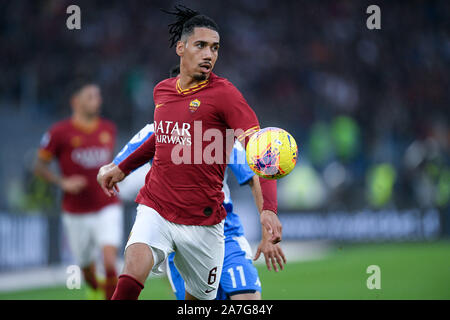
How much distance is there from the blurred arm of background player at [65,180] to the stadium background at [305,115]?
5.53 feet

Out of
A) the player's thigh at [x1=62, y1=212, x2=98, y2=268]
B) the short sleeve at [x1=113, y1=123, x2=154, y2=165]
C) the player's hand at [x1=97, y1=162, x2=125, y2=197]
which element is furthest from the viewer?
the player's thigh at [x1=62, y1=212, x2=98, y2=268]

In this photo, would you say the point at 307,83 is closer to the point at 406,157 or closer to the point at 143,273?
the point at 406,157

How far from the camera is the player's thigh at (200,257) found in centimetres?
474

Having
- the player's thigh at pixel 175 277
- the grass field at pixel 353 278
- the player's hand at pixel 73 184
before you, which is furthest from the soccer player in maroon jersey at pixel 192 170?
the player's hand at pixel 73 184

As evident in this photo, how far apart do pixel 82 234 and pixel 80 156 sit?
38.3 inches

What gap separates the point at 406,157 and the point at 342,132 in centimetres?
177

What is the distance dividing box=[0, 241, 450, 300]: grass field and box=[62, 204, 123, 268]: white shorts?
783mm

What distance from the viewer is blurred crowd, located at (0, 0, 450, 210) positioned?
1545cm

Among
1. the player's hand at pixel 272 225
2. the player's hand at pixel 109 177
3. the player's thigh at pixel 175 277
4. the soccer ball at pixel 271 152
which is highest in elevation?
the soccer ball at pixel 271 152

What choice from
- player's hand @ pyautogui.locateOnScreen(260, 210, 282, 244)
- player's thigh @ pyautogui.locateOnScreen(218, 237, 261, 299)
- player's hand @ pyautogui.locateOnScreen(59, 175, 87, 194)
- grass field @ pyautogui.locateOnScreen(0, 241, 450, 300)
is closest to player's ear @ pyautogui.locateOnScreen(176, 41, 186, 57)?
player's hand @ pyautogui.locateOnScreen(260, 210, 282, 244)

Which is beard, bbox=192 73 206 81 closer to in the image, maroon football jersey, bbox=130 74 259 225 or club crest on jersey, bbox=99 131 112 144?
maroon football jersey, bbox=130 74 259 225

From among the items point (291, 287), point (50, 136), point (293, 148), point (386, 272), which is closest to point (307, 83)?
point (386, 272)

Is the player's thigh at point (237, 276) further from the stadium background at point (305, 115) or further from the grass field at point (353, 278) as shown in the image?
the stadium background at point (305, 115)

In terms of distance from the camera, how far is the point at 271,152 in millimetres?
4191
